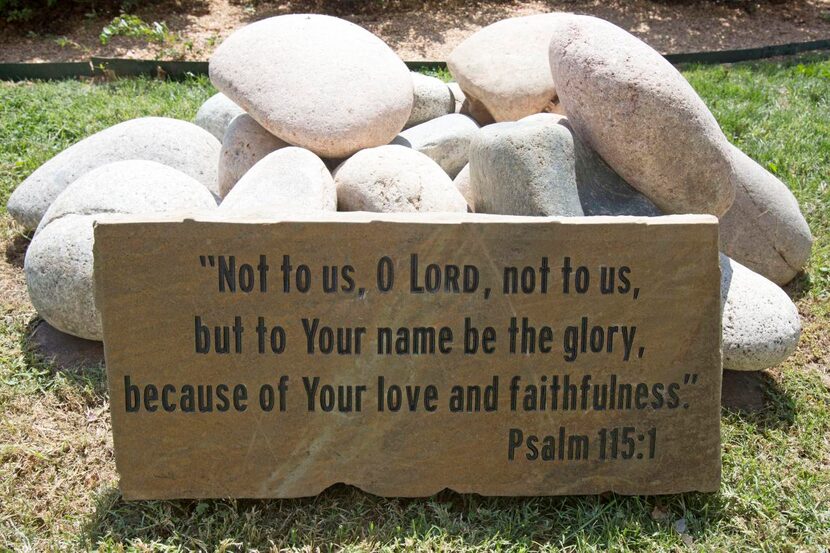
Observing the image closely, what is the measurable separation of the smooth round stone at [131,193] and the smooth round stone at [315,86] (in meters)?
0.48

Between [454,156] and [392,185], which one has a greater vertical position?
[392,185]

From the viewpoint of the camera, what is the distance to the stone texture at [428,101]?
5.00 m

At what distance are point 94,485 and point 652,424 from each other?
6.56ft

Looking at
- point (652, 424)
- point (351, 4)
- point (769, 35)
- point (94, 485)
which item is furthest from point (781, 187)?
point (351, 4)

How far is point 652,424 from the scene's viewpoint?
288 cm

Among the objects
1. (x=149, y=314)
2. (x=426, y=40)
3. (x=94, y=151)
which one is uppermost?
(x=149, y=314)

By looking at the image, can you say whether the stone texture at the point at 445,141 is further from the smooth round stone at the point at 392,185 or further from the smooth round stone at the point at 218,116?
the smooth round stone at the point at 218,116

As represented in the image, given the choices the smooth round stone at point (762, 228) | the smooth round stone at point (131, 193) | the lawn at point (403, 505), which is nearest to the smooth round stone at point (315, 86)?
the smooth round stone at point (131, 193)

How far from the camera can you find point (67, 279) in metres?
3.68

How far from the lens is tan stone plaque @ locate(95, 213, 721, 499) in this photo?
2734 mm

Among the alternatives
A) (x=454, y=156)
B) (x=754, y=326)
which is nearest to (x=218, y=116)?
(x=454, y=156)

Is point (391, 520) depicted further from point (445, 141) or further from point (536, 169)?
point (445, 141)

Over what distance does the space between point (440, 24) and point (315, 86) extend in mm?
6272

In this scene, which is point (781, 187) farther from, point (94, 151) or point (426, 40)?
point (426, 40)
